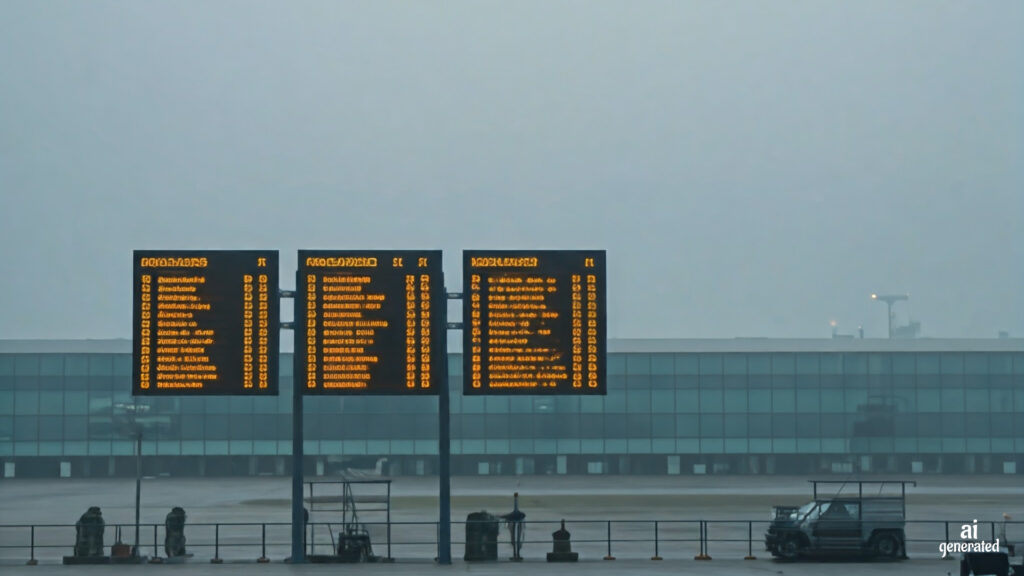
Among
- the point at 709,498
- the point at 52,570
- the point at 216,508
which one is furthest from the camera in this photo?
the point at 709,498

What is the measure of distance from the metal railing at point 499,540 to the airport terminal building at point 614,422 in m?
43.0

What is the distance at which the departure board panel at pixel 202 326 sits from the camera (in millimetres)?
33062

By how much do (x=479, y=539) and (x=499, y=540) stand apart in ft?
31.9

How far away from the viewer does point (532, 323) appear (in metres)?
33.6

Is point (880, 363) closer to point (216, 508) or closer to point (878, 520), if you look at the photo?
point (216, 508)

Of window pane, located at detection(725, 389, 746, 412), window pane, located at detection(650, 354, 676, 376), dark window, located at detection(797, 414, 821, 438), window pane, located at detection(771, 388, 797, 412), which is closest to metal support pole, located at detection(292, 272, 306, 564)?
window pane, located at detection(650, 354, 676, 376)

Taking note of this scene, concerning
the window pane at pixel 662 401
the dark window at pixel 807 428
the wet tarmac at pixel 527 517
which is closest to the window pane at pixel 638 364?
the window pane at pixel 662 401

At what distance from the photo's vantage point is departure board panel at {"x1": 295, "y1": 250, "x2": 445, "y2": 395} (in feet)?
110

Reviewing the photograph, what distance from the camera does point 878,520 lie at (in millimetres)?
36188

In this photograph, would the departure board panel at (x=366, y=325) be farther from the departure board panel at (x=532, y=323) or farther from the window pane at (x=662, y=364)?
the window pane at (x=662, y=364)

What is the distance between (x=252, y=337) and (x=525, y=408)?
64.9 metres

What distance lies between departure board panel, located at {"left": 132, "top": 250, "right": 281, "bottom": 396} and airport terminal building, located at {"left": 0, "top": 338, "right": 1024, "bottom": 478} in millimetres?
→ 62913

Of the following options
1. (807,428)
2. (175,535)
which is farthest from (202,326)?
(807,428)

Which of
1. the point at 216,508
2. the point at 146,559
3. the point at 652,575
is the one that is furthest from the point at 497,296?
the point at 216,508
